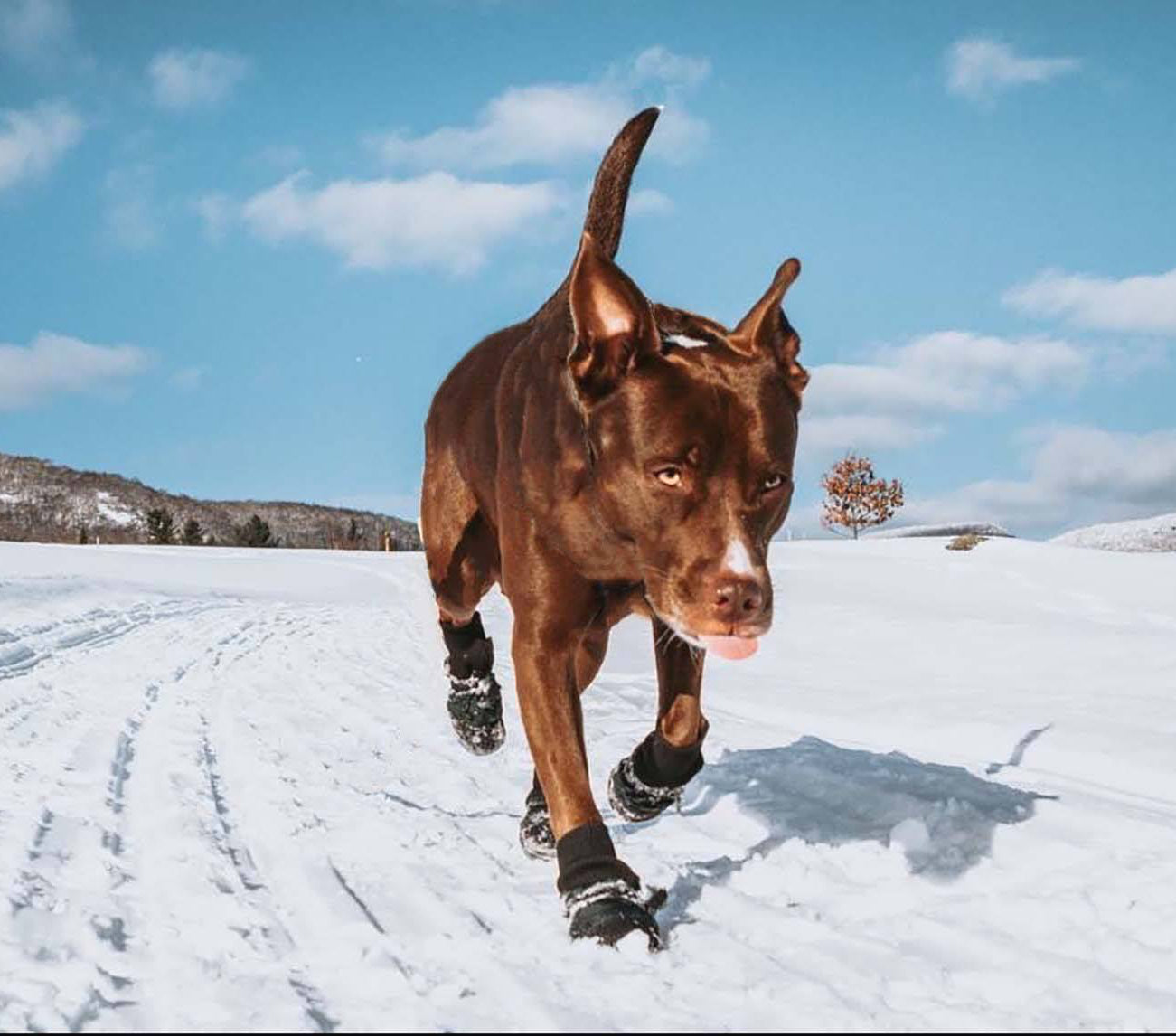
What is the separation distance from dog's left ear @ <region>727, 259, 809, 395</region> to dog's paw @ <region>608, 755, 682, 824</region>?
160cm

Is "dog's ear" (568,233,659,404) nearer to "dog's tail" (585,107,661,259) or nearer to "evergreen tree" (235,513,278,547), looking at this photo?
"dog's tail" (585,107,661,259)

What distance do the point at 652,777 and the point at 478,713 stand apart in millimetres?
1540

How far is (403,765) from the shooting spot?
635 centimetres

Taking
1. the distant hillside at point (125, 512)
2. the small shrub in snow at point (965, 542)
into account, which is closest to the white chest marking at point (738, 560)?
the small shrub in snow at point (965, 542)

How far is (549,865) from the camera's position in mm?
4324

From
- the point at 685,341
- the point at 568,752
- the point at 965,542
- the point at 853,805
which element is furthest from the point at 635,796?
the point at 965,542

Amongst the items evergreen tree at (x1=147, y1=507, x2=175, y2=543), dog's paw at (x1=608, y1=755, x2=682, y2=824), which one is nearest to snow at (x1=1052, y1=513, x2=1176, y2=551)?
dog's paw at (x1=608, y1=755, x2=682, y2=824)

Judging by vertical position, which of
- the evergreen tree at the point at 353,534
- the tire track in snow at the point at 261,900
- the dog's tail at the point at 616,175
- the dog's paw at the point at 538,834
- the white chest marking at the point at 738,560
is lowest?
the tire track in snow at the point at 261,900

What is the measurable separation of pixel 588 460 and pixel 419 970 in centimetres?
137

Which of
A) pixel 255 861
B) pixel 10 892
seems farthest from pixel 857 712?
pixel 10 892

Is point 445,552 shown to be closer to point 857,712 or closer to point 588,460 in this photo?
point 588,460

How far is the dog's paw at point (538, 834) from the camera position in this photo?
14.3ft

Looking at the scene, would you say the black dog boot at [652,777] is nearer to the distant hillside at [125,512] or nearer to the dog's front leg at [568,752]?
the dog's front leg at [568,752]

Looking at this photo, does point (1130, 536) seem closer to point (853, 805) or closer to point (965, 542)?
point (965, 542)
